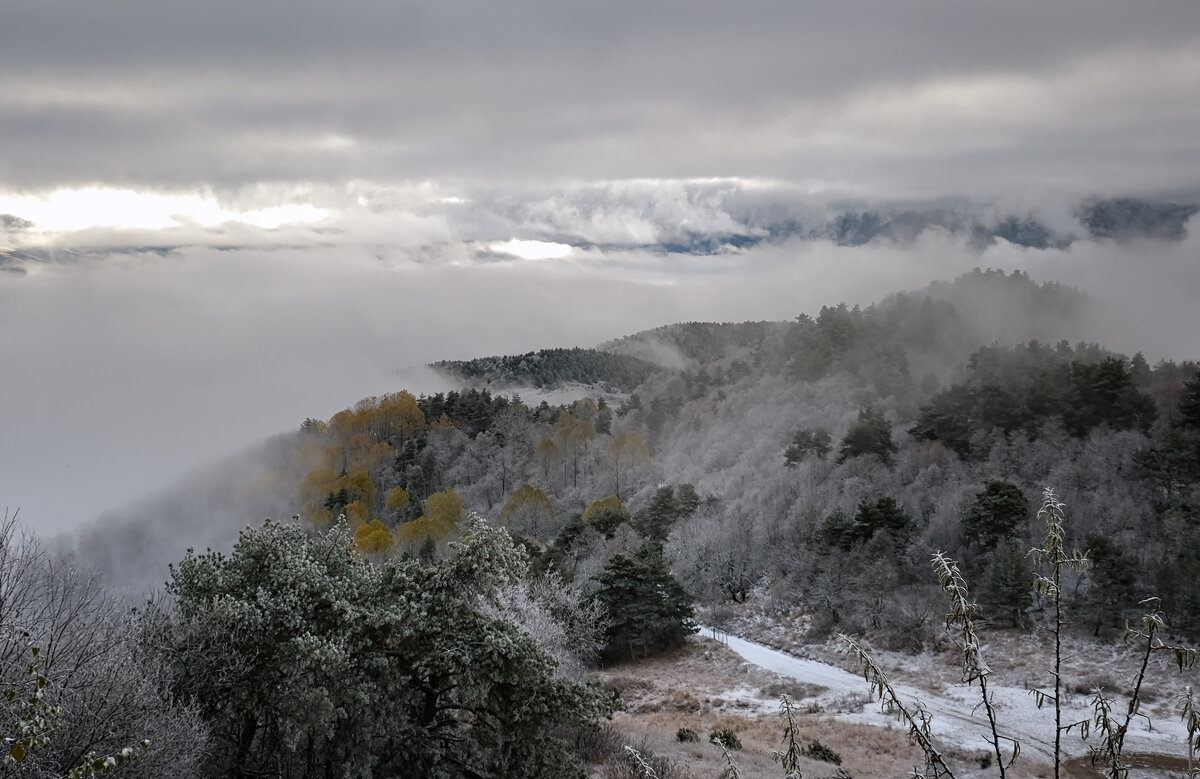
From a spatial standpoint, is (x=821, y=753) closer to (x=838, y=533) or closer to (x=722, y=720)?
(x=722, y=720)

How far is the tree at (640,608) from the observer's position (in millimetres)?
44031

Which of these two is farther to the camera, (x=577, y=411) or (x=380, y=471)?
(x=577, y=411)

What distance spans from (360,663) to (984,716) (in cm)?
2625

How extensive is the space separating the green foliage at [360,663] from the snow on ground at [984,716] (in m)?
12.6

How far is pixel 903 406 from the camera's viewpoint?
81.5 metres

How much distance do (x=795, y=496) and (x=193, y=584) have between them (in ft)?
179

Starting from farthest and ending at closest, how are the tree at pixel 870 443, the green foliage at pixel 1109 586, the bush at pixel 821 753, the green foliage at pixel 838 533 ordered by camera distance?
the tree at pixel 870 443 < the green foliage at pixel 838 533 < the green foliage at pixel 1109 586 < the bush at pixel 821 753

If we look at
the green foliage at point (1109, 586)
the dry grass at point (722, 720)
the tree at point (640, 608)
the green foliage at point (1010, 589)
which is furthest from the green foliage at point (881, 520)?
the tree at point (640, 608)

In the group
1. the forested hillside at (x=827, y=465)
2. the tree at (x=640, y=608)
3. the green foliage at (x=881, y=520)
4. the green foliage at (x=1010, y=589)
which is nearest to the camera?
the green foliage at (x=1010, y=589)

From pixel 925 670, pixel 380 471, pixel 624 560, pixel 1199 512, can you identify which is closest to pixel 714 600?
pixel 624 560

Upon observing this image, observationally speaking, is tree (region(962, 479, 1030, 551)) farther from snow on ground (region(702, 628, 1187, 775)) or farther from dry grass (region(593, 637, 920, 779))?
dry grass (region(593, 637, 920, 779))

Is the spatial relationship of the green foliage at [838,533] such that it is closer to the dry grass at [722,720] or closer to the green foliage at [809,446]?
the dry grass at [722,720]

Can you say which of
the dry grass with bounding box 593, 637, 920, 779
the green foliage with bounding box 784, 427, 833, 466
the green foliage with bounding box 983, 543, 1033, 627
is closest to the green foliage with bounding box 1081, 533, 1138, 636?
the green foliage with bounding box 983, 543, 1033, 627

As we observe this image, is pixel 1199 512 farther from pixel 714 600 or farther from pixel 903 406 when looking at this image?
pixel 903 406
